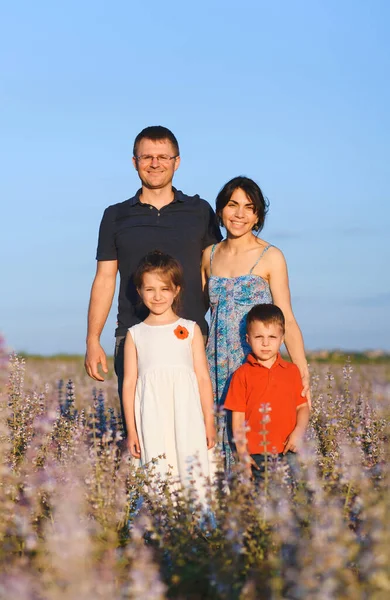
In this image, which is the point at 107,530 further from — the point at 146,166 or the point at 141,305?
the point at 146,166

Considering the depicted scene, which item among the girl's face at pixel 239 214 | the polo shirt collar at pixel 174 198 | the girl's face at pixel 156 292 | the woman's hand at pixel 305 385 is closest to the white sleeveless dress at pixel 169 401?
the girl's face at pixel 156 292

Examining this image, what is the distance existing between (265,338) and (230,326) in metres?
0.47

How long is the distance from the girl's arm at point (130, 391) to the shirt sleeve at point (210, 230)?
1061mm

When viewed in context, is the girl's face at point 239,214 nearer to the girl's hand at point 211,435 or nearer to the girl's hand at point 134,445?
the girl's hand at point 211,435

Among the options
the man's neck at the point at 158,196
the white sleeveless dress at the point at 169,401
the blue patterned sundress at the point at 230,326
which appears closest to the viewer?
the white sleeveless dress at the point at 169,401

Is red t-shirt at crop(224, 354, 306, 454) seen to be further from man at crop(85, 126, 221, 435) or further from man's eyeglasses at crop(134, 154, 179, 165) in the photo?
man's eyeglasses at crop(134, 154, 179, 165)

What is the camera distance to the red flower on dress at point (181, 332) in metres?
5.44

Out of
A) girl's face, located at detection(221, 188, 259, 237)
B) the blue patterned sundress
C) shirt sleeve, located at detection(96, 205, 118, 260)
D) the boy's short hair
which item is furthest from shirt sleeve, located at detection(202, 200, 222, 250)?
the boy's short hair

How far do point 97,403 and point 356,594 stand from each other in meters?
4.70

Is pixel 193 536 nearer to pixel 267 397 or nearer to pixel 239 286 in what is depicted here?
pixel 267 397

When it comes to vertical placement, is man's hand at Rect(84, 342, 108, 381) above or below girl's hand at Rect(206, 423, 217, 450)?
above

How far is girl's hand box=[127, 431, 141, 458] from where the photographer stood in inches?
213

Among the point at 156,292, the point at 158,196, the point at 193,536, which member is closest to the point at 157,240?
the point at 158,196

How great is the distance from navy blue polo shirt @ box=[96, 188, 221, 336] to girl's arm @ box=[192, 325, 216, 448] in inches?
18.0
